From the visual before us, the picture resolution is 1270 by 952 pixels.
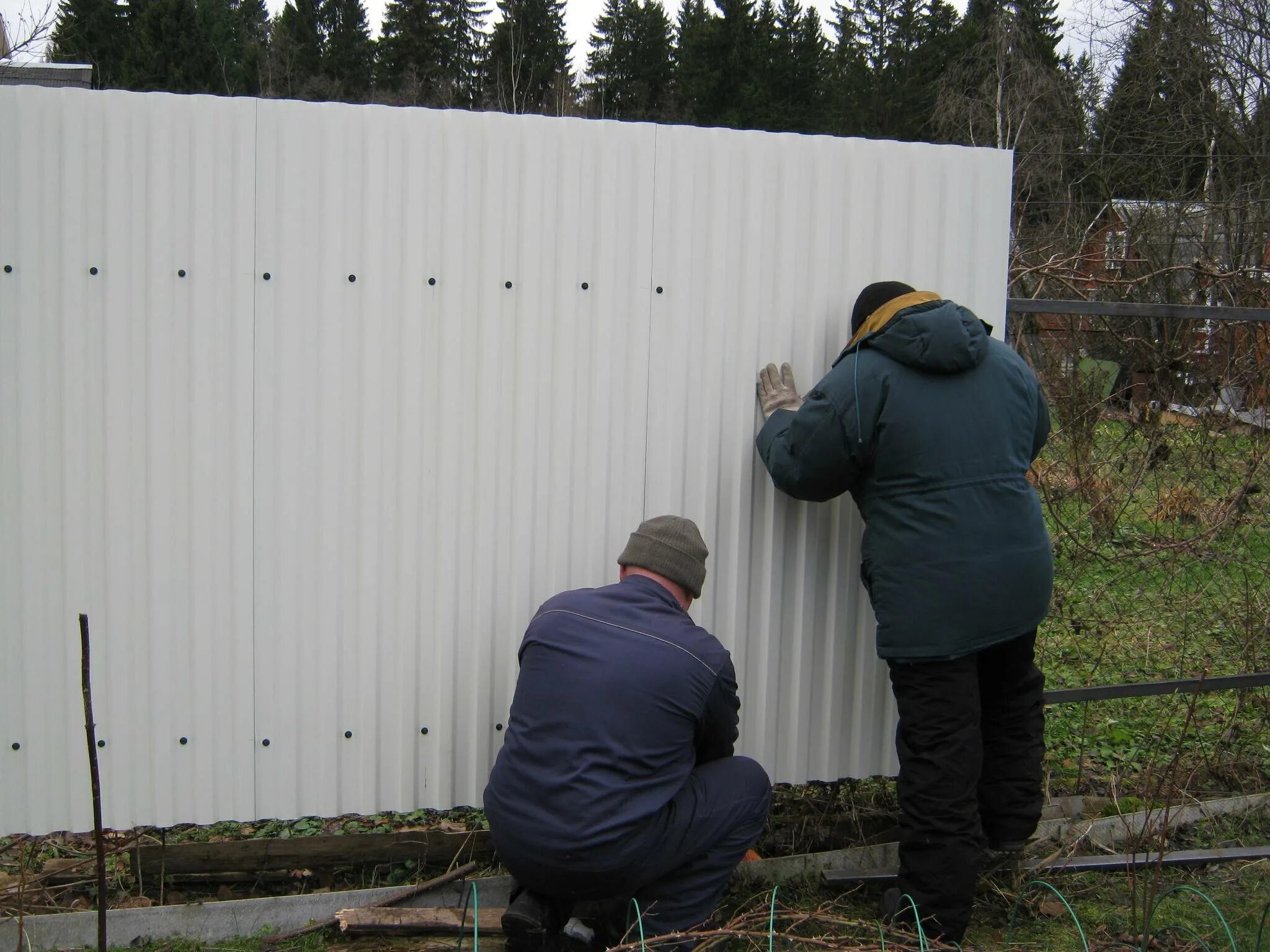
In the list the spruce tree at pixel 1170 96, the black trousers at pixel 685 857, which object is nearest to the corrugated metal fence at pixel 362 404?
the black trousers at pixel 685 857

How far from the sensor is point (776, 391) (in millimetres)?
3100

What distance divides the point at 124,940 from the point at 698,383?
7.18 ft

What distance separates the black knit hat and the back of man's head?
763mm

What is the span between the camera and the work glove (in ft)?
10.1

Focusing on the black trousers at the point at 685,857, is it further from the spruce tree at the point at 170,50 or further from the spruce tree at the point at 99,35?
the spruce tree at the point at 99,35

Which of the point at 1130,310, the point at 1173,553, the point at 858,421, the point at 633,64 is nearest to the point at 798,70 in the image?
the point at 633,64

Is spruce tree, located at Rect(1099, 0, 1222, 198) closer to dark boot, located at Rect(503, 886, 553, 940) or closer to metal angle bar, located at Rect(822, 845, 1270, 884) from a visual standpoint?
metal angle bar, located at Rect(822, 845, 1270, 884)

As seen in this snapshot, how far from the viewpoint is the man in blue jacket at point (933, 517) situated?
2.89 meters

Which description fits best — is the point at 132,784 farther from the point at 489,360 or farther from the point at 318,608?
the point at 489,360

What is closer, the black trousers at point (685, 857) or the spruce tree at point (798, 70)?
the black trousers at point (685, 857)

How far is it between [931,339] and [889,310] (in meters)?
0.15

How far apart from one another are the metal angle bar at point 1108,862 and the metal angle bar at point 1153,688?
0.51 m

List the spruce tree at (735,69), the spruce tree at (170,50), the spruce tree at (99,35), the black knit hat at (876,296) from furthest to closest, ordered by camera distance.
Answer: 1. the spruce tree at (735,69)
2. the spruce tree at (99,35)
3. the spruce tree at (170,50)
4. the black knit hat at (876,296)

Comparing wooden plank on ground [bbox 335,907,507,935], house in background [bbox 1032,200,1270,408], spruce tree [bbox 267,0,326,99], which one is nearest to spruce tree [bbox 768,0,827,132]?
spruce tree [bbox 267,0,326,99]
